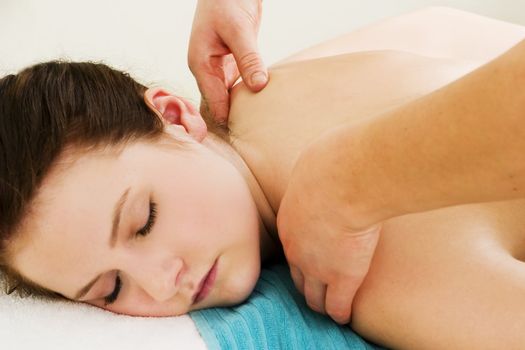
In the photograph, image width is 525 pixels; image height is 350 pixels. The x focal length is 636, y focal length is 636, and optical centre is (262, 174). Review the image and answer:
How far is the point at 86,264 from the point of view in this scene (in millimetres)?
778

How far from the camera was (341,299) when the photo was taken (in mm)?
784

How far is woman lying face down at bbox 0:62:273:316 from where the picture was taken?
78cm

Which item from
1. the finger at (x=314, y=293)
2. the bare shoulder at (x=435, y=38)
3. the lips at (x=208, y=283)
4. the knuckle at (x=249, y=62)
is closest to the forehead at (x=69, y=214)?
the lips at (x=208, y=283)

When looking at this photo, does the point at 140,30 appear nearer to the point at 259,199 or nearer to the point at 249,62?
the point at 249,62

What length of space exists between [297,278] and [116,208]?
0.25 m

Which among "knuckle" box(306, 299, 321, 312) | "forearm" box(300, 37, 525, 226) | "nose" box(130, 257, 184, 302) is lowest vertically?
"knuckle" box(306, 299, 321, 312)

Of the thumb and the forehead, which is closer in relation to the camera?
the forehead

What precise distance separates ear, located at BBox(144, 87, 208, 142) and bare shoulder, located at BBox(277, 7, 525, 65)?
0.95ft

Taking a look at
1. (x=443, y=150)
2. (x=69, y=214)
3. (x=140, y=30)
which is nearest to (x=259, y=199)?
(x=69, y=214)

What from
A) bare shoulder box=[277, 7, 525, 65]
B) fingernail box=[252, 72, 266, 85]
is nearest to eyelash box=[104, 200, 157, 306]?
fingernail box=[252, 72, 266, 85]

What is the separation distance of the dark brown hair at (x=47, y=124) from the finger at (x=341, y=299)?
32 centimetres

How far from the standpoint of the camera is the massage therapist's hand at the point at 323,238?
685 mm

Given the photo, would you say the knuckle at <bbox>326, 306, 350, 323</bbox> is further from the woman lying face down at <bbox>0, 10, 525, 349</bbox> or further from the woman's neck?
the woman's neck

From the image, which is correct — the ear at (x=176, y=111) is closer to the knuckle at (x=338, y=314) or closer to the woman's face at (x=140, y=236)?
the woman's face at (x=140, y=236)
